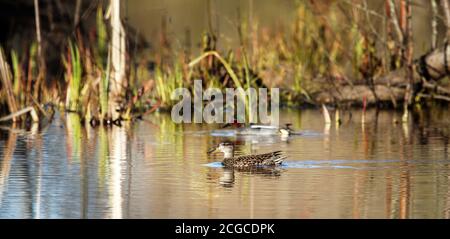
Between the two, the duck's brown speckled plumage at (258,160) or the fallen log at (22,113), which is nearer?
the duck's brown speckled plumage at (258,160)

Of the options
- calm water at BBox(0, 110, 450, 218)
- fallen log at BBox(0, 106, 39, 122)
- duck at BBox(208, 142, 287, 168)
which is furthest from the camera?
fallen log at BBox(0, 106, 39, 122)

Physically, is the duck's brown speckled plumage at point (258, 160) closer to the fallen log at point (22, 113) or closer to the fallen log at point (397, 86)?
the fallen log at point (22, 113)

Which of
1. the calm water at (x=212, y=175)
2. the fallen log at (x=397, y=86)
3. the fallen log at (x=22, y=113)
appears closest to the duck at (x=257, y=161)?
the calm water at (x=212, y=175)

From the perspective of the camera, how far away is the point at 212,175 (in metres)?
11.2

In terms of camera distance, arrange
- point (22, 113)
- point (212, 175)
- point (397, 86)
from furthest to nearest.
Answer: point (397, 86) < point (22, 113) < point (212, 175)

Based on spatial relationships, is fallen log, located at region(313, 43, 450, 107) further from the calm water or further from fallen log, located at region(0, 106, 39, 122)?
fallen log, located at region(0, 106, 39, 122)

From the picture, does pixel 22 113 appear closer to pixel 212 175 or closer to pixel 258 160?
pixel 258 160

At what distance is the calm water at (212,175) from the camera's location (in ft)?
30.2

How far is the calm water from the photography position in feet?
30.2

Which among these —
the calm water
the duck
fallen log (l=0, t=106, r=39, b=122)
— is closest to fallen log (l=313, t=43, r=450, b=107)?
the calm water

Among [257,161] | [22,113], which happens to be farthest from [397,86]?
[257,161]

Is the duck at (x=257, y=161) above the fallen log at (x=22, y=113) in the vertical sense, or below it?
below
